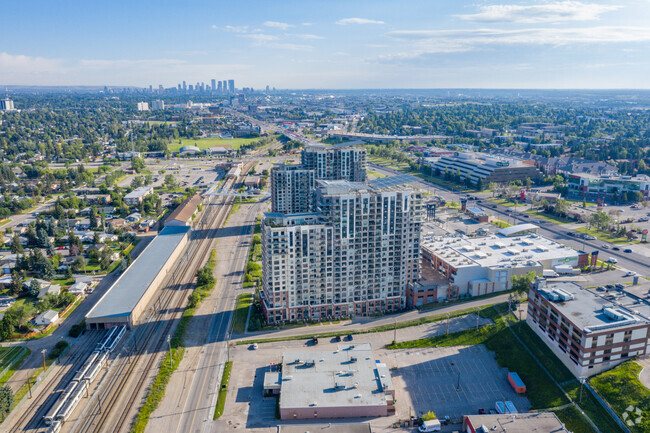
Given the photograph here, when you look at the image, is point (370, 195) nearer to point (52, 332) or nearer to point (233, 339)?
point (233, 339)

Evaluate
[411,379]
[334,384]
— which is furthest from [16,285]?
[411,379]

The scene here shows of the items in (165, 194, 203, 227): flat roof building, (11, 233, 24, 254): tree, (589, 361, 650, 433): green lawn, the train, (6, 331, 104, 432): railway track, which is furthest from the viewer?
(165, 194, 203, 227): flat roof building

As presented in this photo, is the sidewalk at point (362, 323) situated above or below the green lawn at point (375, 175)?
below

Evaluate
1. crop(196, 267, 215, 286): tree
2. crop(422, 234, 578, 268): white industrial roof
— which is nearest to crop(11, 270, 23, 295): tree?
crop(196, 267, 215, 286): tree

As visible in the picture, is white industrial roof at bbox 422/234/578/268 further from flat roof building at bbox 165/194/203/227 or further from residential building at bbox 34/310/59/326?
residential building at bbox 34/310/59/326

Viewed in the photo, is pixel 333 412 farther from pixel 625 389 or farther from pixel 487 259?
pixel 487 259

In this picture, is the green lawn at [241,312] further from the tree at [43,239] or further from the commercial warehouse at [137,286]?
the tree at [43,239]

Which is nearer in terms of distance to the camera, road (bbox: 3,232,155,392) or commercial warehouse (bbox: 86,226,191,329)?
road (bbox: 3,232,155,392)

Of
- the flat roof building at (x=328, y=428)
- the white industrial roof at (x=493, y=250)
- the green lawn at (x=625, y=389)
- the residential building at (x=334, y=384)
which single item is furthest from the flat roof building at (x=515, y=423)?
the white industrial roof at (x=493, y=250)
